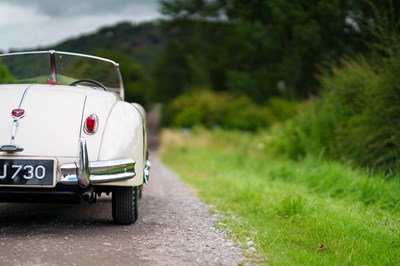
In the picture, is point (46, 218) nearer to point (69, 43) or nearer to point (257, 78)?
point (69, 43)

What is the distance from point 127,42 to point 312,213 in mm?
26893

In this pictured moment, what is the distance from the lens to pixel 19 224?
534cm

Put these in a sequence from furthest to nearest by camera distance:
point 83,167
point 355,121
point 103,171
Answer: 1. point 355,121
2. point 103,171
3. point 83,167

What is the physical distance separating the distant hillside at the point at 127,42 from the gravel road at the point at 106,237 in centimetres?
351

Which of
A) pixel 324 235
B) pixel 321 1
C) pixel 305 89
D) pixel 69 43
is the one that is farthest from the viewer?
pixel 305 89

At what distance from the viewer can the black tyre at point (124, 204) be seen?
5.17 meters

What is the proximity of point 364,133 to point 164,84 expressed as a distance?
40.8 meters

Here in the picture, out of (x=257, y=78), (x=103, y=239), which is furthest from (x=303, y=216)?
(x=257, y=78)

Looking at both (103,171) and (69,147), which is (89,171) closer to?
(103,171)

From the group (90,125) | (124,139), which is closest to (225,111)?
(124,139)

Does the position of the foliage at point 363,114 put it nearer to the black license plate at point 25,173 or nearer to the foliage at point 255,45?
the foliage at point 255,45

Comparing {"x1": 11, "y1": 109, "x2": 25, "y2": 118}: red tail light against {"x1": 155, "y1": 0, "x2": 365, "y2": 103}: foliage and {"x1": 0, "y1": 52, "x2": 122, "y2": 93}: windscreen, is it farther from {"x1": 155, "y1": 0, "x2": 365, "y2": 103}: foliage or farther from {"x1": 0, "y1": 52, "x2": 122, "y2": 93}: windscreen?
{"x1": 155, "y1": 0, "x2": 365, "y2": 103}: foliage

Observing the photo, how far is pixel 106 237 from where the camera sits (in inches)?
189

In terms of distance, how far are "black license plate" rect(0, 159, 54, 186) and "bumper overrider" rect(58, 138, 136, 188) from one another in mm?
112
